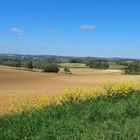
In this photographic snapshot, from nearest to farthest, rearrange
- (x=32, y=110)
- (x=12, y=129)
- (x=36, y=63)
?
(x=12, y=129) < (x=32, y=110) < (x=36, y=63)

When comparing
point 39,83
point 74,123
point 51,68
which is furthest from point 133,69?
point 74,123

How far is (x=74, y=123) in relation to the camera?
8.27m

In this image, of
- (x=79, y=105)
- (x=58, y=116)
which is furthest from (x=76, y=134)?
(x=79, y=105)

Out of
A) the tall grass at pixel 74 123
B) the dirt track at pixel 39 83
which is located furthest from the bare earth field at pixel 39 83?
the tall grass at pixel 74 123

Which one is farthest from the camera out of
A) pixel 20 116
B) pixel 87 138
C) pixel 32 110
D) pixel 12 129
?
pixel 32 110

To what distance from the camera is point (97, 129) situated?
798 cm

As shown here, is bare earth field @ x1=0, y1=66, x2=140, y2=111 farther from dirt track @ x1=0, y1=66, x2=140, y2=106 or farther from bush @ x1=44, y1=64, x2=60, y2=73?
bush @ x1=44, y1=64, x2=60, y2=73

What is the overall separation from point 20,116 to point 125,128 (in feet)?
7.66

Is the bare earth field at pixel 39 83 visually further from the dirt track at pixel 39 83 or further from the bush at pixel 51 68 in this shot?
the bush at pixel 51 68

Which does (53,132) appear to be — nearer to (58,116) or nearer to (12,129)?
(12,129)

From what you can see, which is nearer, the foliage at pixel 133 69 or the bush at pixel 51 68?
the bush at pixel 51 68

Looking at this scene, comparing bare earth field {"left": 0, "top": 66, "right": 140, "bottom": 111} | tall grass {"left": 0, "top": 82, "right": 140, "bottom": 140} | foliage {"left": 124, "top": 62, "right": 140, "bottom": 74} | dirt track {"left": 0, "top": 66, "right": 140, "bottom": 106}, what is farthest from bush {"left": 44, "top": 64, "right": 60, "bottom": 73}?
tall grass {"left": 0, "top": 82, "right": 140, "bottom": 140}

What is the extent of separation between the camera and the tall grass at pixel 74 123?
7426 mm

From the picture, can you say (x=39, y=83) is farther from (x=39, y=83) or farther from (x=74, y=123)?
(x=74, y=123)
